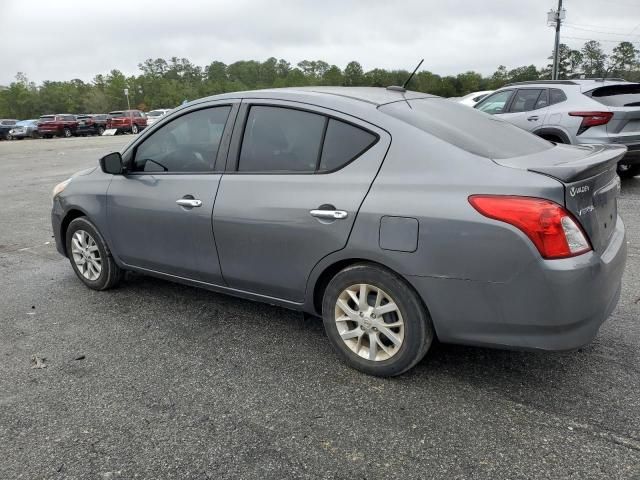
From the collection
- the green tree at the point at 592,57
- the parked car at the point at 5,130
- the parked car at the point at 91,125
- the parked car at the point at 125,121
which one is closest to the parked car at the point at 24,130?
the parked car at the point at 5,130

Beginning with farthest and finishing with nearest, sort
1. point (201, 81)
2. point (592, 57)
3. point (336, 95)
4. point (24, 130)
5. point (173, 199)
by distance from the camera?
1. point (201, 81)
2. point (592, 57)
3. point (24, 130)
4. point (173, 199)
5. point (336, 95)

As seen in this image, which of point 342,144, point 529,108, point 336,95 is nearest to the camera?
point 342,144

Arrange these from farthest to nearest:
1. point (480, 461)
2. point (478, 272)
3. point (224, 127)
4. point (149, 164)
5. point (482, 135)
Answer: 1. point (149, 164)
2. point (224, 127)
3. point (482, 135)
4. point (478, 272)
5. point (480, 461)

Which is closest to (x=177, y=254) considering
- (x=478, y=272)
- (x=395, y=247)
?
(x=395, y=247)

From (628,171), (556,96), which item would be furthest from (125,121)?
(628,171)

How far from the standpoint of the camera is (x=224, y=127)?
3572mm

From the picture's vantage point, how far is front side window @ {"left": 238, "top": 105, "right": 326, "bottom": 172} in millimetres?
3164

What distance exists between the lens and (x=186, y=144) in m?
3.80

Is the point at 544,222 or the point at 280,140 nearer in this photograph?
the point at 544,222

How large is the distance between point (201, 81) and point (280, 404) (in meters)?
115

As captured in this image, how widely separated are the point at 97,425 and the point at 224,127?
6.43 ft

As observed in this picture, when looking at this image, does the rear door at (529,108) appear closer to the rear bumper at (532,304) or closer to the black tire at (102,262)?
the rear bumper at (532,304)

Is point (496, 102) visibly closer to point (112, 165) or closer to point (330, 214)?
point (112, 165)

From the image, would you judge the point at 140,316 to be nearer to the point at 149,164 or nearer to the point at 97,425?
the point at 149,164
